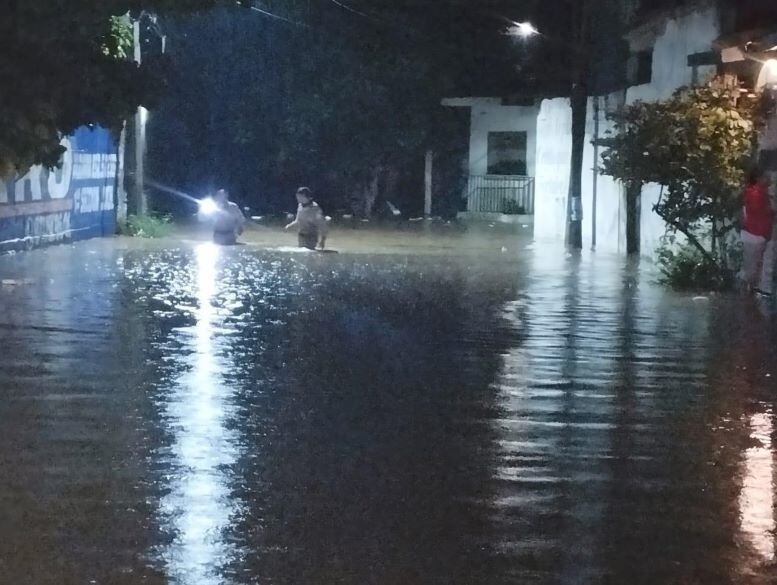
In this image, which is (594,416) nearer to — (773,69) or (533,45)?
(773,69)

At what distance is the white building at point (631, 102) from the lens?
21.8 m

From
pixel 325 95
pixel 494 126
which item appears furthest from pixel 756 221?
pixel 494 126

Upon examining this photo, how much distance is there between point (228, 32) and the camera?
45.1m

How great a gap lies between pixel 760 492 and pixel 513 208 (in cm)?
3520

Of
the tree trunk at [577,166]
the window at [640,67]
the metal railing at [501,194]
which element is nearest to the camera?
the window at [640,67]

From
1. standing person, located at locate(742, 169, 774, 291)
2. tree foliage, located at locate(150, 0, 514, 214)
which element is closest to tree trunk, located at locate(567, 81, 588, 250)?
standing person, located at locate(742, 169, 774, 291)

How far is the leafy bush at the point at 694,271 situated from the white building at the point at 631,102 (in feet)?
6.94

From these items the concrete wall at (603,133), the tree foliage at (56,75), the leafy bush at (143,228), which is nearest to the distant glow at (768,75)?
the concrete wall at (603,133)

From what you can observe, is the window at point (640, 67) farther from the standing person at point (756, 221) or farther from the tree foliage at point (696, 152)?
the standing person at point (756, 221)

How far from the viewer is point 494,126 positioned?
148 feet

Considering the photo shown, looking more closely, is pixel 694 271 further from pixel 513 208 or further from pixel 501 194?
pixel 501 194

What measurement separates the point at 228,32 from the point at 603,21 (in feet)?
56.5

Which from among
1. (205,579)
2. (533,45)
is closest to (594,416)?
(205,579)

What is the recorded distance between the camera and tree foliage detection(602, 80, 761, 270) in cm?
1894
